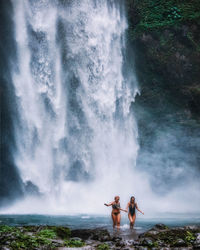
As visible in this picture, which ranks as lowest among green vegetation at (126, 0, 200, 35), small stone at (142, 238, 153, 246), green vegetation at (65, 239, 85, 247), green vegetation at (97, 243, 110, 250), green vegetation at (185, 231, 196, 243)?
green vegetation at (97, 243, 110, 250)

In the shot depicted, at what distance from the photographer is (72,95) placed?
16.4 metres

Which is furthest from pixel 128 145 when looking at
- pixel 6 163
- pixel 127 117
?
pixel 6 163

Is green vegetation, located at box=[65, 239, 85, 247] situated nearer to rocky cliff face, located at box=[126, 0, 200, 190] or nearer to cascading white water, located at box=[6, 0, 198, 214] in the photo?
cascading white water, located at box=[6, 0, 198, 214]

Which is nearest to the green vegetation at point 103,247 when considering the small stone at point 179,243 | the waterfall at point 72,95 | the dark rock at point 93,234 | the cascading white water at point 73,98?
the dark rock at point 93,234

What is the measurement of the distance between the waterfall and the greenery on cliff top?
2.61 ft

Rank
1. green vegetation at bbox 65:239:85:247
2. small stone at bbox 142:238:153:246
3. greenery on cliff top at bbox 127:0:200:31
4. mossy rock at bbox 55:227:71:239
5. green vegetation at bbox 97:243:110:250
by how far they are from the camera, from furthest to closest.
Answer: greenery on cliff top at bbox 127:0:200:31 < mossy rock at bbox 55:227:71:239 < green vegetation at bbox 65:239:85:247 < small stone at bbox 142:238:153:246 < green vegetation at bbox 97:243:110:250

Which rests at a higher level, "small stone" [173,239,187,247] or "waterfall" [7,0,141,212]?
"waterfall" [7,0,141,212]

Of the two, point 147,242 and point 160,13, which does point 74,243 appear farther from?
point 160,13

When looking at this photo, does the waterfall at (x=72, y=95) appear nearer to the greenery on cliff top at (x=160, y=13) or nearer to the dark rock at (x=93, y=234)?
the greenery on cliff top at (x=160, y=13)

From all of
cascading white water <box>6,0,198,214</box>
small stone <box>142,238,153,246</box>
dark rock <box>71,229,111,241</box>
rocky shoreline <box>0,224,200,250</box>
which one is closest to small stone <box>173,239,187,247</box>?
rocky shoreline <box>0,224,200,250</box>

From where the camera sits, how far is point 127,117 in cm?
1742

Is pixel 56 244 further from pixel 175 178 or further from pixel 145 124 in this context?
pixel 175 178

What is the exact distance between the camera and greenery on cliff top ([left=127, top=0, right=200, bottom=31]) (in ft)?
51.5

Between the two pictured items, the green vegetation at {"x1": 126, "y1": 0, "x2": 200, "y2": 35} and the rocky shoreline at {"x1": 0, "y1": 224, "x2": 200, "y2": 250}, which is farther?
the green vegetation at {"x1": 126, "y1": 0, "x2": 200, "y2": 35}
